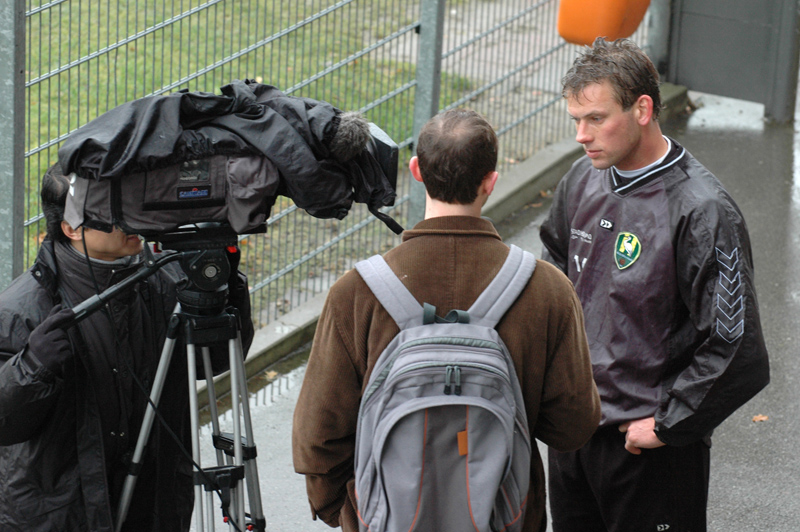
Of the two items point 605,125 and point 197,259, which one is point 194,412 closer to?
point 197,259

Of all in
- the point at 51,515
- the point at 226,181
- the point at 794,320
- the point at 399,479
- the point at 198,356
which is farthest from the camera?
the point at 794,320

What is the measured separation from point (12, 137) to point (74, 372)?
1.36 meters

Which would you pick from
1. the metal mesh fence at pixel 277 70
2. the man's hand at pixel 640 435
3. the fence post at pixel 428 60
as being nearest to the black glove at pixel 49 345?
the metal mesh fence at pixel 277 70

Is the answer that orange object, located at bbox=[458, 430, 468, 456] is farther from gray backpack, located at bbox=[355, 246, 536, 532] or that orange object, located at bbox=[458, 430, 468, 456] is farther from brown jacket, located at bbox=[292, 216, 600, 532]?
brown jacket, located at bbox=[292, 216, 600, 532]

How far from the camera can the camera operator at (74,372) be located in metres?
2.96

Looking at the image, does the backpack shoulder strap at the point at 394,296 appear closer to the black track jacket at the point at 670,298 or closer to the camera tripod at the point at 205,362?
the camera tripod at the point at 205,362

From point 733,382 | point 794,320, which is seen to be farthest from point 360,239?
point 733,382

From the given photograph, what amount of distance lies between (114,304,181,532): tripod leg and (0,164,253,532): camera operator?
0.05m

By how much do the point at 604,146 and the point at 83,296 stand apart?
163 centimetres

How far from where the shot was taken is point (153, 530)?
342cm

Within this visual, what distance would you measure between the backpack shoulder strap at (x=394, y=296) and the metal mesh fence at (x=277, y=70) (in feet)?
6.91

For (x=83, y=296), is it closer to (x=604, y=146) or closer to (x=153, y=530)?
(x=153, y=530)

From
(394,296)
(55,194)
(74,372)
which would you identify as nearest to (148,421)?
(74,372)

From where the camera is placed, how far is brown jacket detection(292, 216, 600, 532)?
8.29ft
